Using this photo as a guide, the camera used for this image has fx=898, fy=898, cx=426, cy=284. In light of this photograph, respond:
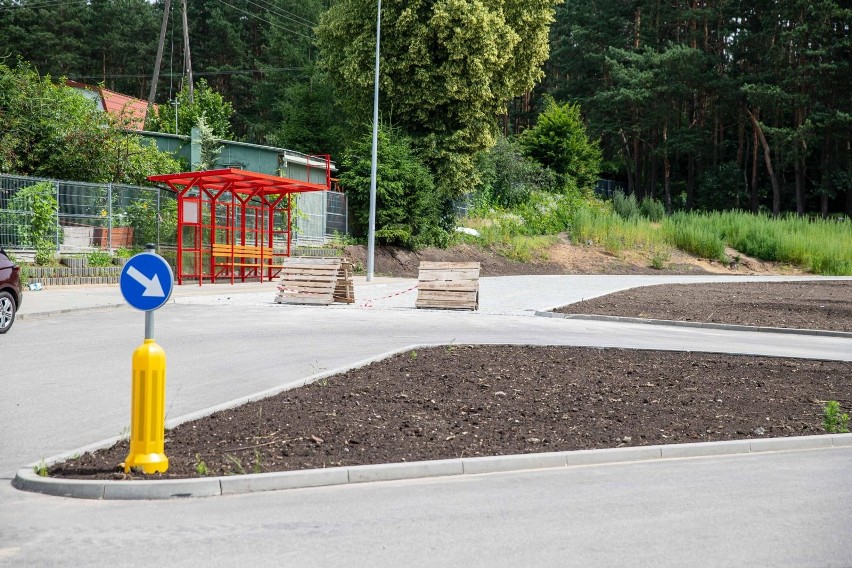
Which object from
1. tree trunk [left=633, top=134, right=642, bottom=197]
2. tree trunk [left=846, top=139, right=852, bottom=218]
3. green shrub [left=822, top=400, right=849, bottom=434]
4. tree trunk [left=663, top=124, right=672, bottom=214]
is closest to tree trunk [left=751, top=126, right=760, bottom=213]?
tree trunk [left=846, top=139, right=852, bottom=218]

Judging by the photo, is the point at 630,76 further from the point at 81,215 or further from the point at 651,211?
the point at 81,215

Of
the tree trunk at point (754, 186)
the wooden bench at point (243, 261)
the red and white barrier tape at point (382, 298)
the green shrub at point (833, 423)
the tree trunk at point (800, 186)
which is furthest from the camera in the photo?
the tree trunk at point (754, 186)

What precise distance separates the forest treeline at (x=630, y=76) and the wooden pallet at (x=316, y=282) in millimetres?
18981

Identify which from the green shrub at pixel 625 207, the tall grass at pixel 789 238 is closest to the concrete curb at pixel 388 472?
the tall grass at pixel 789 238

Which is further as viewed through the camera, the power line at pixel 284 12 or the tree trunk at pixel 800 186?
the power line at pixel 284 12

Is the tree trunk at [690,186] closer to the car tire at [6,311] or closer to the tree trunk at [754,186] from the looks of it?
the tree trunk at [754,186]

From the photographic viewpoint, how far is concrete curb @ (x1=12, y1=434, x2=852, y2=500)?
5.87 meters

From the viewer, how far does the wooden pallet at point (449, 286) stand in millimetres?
19875

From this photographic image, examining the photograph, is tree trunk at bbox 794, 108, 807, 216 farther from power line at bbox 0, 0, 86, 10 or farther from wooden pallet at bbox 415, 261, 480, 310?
power line at bbox 0, 0, 86, 10

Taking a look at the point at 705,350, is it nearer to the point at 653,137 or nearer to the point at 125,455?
the point at 125,455

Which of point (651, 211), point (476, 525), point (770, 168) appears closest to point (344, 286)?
point (476, 525)

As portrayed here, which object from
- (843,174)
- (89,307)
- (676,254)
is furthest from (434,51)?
(843,174)

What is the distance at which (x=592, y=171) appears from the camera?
54.5m

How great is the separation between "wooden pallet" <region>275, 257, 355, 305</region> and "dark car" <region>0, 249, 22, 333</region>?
24.7 ft
